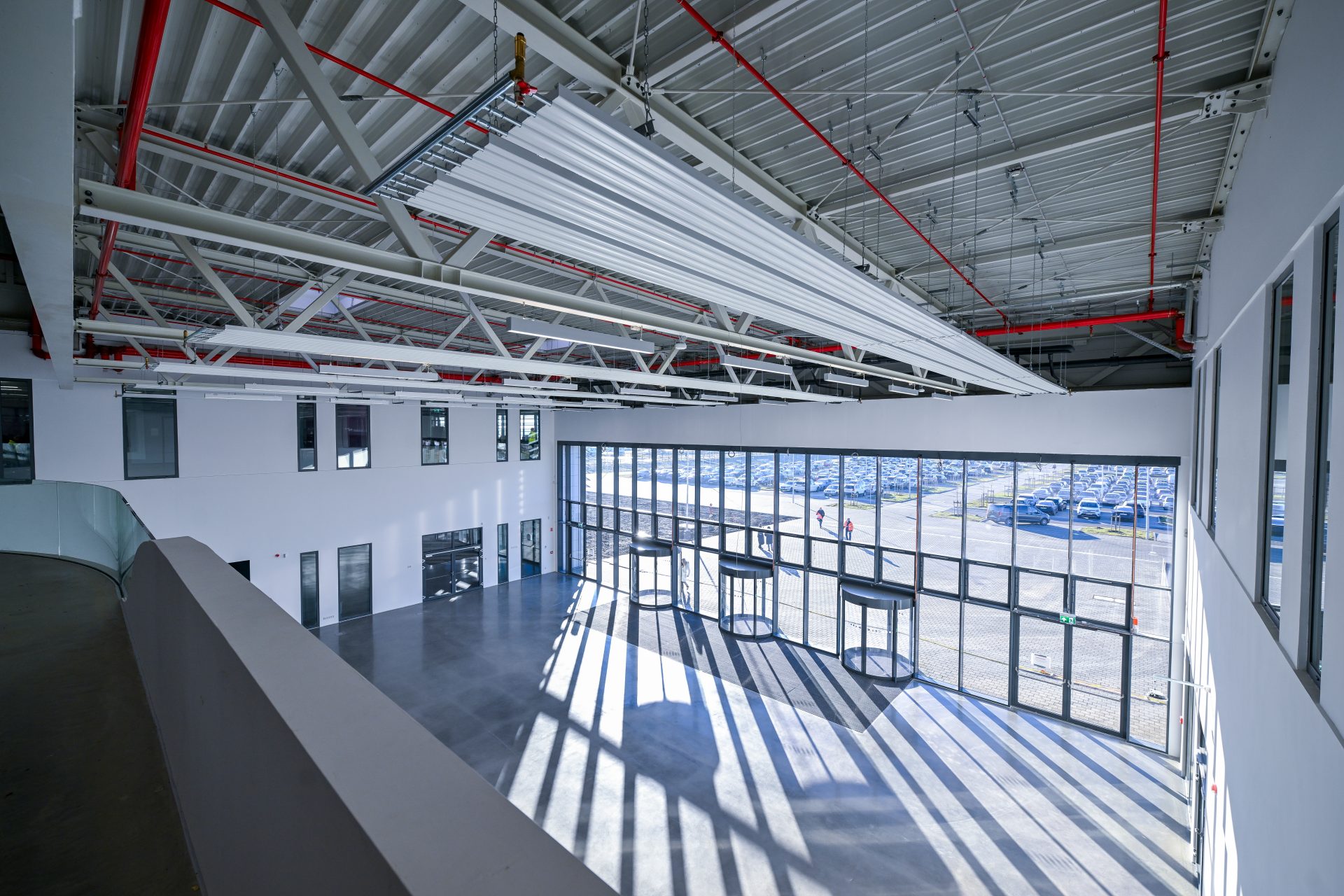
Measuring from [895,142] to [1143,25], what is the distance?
3.96 ft

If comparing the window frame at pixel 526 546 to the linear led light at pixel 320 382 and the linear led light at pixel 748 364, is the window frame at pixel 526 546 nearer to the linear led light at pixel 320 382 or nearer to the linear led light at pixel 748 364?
the linear led light at pixel 320 382

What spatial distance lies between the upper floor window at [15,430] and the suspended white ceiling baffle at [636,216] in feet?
37.8

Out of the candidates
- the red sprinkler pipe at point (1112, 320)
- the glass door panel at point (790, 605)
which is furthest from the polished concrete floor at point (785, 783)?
the red sprinkler pipe at point (1112, 320)

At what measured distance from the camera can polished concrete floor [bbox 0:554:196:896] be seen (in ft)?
4.90

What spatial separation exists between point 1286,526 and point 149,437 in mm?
14418

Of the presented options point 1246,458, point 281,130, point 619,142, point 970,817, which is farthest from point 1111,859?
point 281,130

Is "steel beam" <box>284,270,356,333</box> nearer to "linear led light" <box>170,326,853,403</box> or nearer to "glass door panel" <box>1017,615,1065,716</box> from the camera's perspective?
"linear led light" <box>170,326,853,403</box>

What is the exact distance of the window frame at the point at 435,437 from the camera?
1438 cm

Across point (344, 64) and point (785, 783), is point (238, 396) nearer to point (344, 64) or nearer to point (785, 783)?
point (344, 64)

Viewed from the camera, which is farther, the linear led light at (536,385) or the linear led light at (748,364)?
the linear led light at (536,385)

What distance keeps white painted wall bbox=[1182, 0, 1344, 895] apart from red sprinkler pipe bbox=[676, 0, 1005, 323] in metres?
0.81

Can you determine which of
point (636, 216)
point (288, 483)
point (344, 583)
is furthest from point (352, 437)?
Result: point (636, 216)

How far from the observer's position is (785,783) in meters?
7.34

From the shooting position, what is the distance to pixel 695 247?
2.25 meters
